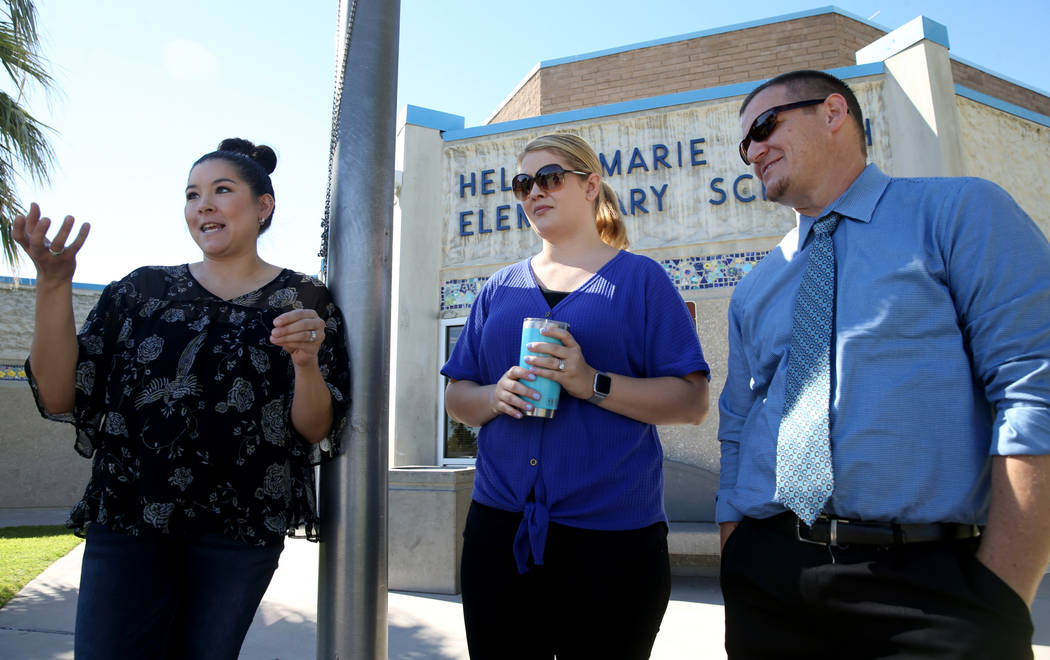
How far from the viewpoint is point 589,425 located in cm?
186

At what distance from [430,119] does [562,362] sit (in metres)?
6.37

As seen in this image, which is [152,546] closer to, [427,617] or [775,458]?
[775,458]

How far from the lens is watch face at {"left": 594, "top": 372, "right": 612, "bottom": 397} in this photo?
1.79m

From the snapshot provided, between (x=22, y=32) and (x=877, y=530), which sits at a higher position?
(x=22, y=32)

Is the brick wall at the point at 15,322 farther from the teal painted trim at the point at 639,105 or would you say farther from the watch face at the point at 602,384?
the watch face at the point at 602,384

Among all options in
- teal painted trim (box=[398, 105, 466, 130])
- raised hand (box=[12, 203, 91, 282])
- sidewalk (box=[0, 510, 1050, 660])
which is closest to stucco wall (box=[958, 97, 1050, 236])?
sidewalk (box=[0, 510, 1050, 660])

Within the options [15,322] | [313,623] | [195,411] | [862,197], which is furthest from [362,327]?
[15,322]

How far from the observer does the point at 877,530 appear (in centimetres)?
137

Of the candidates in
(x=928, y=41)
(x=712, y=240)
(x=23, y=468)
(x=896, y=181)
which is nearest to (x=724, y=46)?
(x=928, y=41)

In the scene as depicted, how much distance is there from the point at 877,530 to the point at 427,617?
12.1ft

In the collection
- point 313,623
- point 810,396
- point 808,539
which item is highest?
point 810,396

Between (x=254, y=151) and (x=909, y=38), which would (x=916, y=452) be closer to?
(x=254, y=151)

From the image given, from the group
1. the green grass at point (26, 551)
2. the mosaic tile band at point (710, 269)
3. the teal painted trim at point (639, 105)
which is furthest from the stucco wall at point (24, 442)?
the mosaic tile band at point (710, 269)

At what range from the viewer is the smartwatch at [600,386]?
1.79 metres
